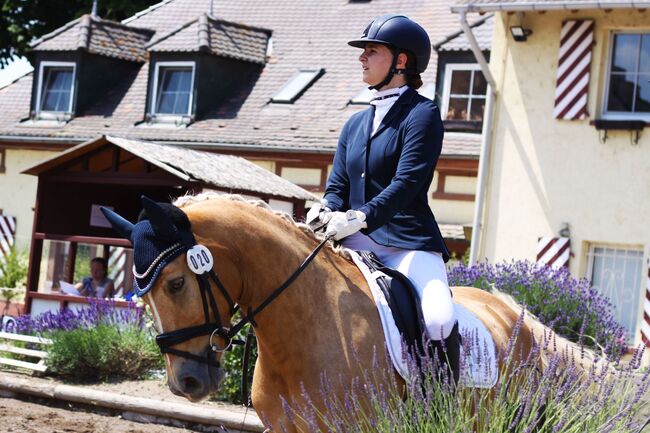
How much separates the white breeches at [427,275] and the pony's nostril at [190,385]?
3.58 ft

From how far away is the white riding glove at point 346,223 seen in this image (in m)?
5.18

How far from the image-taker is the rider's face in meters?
5.70

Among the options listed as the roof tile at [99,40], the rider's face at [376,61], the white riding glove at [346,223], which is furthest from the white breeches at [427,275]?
the roof tile at [99,40]

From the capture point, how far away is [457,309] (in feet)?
19.3

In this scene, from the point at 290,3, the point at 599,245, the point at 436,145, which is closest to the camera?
the point at 436,145

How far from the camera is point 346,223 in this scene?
5184 mm

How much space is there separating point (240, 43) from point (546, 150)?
10458 mm

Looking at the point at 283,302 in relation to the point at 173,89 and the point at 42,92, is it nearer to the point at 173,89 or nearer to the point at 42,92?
the point at 173,89

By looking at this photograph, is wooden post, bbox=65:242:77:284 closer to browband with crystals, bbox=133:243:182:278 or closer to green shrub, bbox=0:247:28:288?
green shrub, bbox=0:247:28:288

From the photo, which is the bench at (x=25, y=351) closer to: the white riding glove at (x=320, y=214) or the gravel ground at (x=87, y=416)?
the gravel ground at (x=87, y=416)

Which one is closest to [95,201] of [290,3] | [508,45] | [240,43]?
[508,45]

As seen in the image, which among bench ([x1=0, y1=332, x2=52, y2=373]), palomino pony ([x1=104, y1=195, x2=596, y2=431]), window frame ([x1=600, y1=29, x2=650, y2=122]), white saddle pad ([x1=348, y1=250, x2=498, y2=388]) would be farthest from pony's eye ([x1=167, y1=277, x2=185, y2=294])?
window frame ([x1=600, y1=29, x2=650, y2=122])

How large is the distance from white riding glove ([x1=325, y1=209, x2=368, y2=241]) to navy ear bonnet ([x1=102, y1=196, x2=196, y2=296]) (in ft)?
2.14

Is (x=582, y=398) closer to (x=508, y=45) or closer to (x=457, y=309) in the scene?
(x=457, y=309)
